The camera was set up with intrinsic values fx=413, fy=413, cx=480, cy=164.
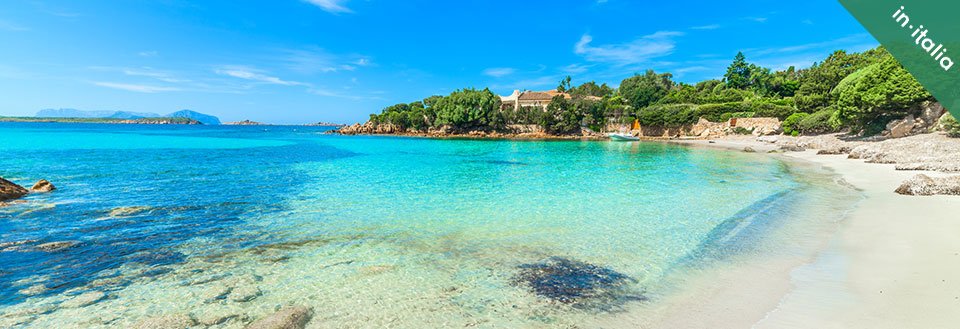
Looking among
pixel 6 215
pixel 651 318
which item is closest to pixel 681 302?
pixel 651 318

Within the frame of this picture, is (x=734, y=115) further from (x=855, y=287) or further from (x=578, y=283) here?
(x=578, y=283)

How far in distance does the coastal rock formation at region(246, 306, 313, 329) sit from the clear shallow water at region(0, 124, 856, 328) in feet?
0.66

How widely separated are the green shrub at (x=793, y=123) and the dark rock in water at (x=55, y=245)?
71218mm

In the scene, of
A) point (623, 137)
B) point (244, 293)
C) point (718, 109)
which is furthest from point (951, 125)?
point (718, 109)

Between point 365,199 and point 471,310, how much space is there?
10.3m

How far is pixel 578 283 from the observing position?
7.11m

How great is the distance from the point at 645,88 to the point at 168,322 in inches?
3698

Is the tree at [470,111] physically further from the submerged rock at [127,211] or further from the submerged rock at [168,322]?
the submerged rock at [168,322]

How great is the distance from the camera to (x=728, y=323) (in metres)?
5.41

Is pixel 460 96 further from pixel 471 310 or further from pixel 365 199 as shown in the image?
pixel 471 310

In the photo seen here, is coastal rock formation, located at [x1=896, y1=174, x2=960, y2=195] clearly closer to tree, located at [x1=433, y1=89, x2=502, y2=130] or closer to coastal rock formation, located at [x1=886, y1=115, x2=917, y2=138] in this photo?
coastal rock formation, located at [x1=886, y1=115, x2=917, y2=138]

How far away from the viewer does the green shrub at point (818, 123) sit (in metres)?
50.9

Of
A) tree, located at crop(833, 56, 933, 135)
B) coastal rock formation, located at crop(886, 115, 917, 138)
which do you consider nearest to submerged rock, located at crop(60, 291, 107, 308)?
tree, located at crop(833, 56, 933, 135)

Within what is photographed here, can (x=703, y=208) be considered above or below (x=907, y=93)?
below
